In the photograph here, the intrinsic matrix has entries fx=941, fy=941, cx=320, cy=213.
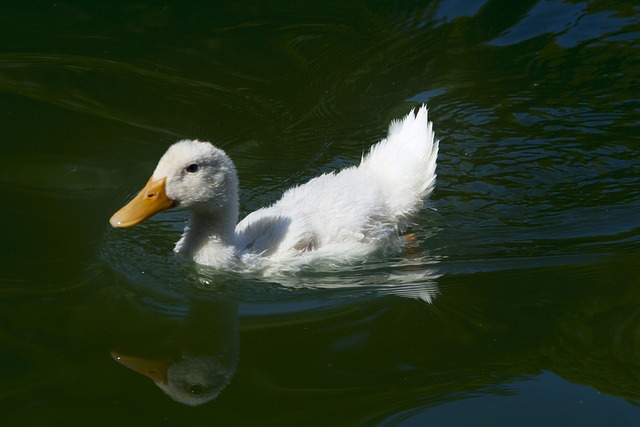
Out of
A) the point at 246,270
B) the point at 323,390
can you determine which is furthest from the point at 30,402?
the point at 246,270

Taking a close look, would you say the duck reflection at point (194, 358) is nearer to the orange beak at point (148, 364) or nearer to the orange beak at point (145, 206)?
the orange beak at point (148, 364)

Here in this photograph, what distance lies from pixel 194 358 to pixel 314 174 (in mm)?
2708

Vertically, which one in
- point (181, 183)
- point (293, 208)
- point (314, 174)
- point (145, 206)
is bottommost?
point (145, 206)

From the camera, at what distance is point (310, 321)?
210 inches

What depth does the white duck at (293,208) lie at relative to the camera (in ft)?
18.9

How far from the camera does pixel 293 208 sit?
20.8 ft

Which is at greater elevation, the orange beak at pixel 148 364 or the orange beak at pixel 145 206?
the orange beak at pixel 145 206

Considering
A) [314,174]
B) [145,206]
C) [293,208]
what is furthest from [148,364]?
[314,174]

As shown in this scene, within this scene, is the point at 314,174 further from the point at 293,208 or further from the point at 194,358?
the point at 194,358

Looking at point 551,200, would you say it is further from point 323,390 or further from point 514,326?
point 323,390

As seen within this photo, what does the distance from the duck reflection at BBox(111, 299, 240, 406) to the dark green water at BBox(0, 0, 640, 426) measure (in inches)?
1.0

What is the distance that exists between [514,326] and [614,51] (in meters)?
4.39

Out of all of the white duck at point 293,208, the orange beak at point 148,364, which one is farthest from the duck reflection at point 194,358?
the white duck at point 293,208

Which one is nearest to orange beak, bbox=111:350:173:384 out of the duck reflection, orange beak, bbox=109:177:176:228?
the duck reflection
